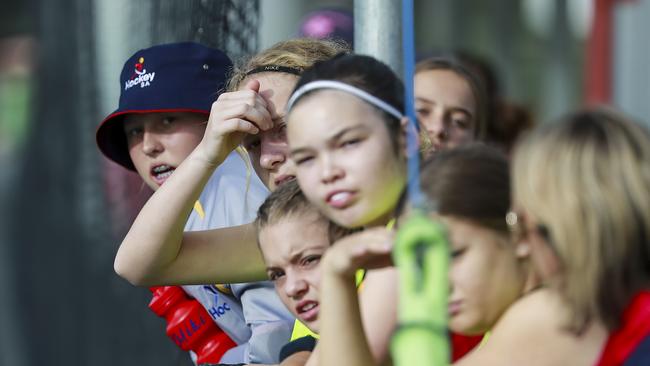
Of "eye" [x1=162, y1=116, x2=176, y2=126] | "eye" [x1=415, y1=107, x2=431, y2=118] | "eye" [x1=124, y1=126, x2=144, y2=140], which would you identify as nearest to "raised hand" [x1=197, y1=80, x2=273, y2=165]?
"eye" [x1=162, y1=116, x2=176, y2=126]

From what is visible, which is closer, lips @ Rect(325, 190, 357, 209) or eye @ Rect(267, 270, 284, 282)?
lips @ Rect(325, 190, 357, 209)

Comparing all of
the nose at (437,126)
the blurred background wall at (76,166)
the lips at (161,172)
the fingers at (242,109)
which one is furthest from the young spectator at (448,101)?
the fingers at (242,109)

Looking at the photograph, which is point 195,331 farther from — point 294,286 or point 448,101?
point 448,101

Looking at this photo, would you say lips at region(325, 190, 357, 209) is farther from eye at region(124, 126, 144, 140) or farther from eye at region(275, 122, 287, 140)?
eye at region(124, 126, 144, 140)

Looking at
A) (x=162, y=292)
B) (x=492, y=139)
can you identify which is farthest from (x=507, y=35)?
(x=162, y=292)

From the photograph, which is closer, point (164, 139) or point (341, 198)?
point (341, 198)

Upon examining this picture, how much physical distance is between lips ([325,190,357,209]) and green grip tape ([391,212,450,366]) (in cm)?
33

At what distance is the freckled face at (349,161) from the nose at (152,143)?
1.26 m

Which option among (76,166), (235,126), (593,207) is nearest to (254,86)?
(235,126)

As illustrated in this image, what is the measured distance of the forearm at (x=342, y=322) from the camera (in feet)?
7.84

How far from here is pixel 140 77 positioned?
11.8 ft

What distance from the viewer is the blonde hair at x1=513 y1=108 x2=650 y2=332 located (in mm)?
2223

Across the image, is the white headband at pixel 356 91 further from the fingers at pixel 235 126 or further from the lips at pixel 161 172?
the lips at pixel 161 172

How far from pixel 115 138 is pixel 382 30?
49.1 inches
